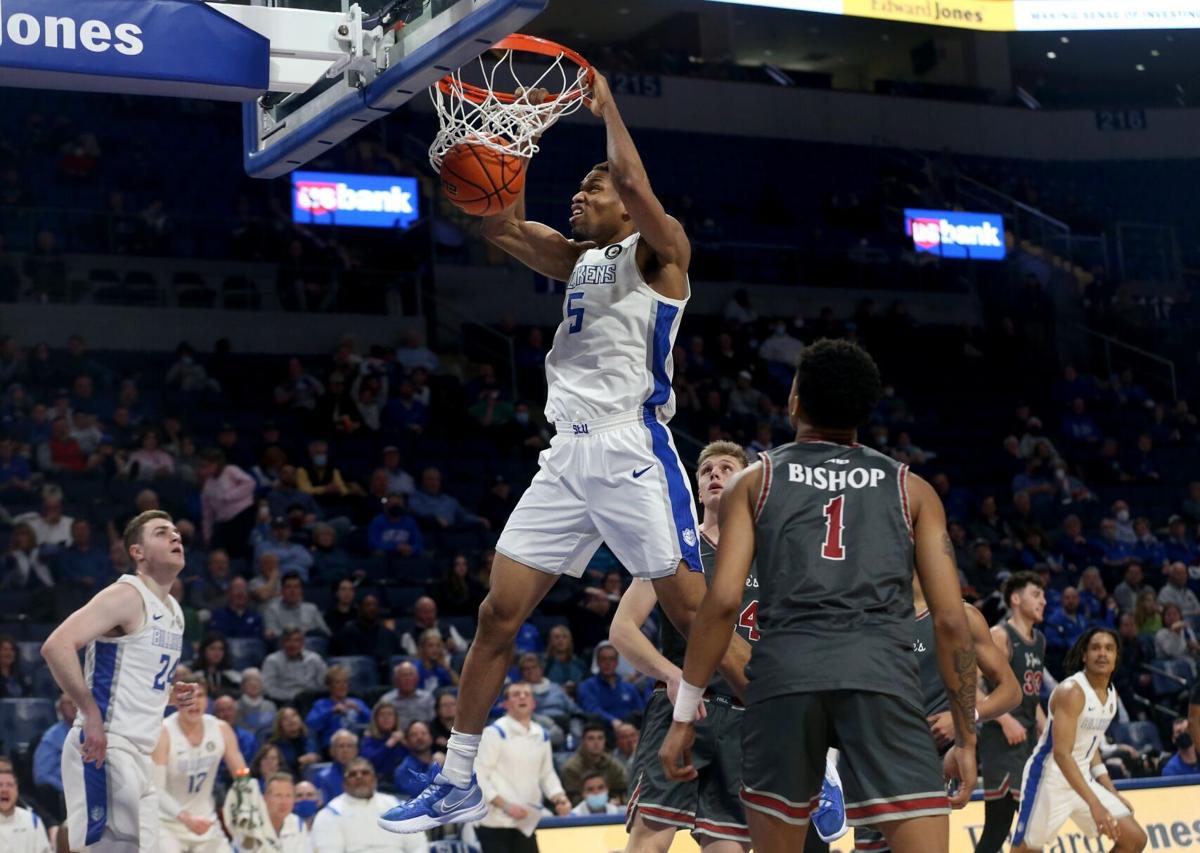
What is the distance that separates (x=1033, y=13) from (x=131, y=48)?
11.7 meters

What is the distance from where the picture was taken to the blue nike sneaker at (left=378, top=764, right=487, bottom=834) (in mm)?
5523

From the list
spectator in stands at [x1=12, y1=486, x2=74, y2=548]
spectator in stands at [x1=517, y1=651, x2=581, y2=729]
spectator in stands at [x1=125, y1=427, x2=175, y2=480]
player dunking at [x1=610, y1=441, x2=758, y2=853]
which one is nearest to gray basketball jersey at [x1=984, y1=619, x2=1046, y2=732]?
spectator in stands at [x1=517, y1=651, x2=581, y2=729]

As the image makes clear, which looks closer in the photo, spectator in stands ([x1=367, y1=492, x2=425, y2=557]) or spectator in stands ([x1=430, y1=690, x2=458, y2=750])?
spectator in stands ([x1=430, y1=690, x2=458, y2=750])

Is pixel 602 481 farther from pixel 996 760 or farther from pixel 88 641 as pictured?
pixel 996 760

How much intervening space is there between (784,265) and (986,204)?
4.25 m

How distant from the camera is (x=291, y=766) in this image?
1098cm

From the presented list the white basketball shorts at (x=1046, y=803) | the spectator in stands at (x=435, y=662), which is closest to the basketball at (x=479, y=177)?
the white basketball shorts at (x=1046, y=803)

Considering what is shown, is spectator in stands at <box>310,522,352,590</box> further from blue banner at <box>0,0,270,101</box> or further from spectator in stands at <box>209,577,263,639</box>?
blue banner at <box>0,0,270,101</box>

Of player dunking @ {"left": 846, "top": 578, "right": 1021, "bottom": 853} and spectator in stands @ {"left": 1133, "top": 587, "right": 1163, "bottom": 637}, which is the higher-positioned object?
player dunking @ {"left": 846, "top": 578, "right": 1021, "bottom": 853}

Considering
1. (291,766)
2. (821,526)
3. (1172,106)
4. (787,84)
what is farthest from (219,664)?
(1172,106)

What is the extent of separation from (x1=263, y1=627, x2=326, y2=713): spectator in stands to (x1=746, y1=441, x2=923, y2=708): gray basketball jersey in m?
8.09

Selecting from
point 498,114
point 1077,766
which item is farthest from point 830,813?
point 1077,766

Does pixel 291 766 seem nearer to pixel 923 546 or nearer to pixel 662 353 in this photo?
pixel 662 353

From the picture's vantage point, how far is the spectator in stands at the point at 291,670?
469 inches
